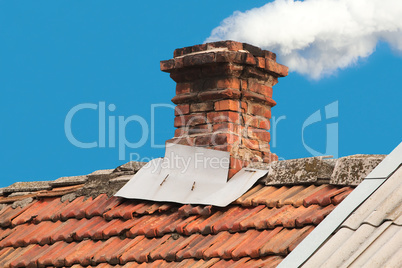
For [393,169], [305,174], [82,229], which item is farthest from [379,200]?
[82,229]

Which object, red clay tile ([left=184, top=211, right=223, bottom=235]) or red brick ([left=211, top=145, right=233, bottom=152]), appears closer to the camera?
red clay tile ([left=184, top=211, right=223, bottom=235])

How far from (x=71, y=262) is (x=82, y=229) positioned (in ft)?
1.51

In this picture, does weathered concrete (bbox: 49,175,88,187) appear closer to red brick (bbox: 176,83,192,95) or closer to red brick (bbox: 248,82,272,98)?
red brick (bbox: 176,83,192,95)

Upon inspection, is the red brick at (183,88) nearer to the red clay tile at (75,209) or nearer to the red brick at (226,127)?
the red brick at (226,127)

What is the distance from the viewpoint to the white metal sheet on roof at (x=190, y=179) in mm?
5451

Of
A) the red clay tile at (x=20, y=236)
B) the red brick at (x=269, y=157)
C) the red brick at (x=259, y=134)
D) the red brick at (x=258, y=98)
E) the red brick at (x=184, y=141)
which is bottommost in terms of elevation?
the red clay tile at (x=20, y=236)

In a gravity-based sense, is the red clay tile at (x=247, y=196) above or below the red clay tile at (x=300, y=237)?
above

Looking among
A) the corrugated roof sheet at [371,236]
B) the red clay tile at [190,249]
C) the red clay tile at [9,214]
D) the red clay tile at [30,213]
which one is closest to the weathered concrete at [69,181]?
the red clay tile at [30,213]

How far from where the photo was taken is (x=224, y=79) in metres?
6.10

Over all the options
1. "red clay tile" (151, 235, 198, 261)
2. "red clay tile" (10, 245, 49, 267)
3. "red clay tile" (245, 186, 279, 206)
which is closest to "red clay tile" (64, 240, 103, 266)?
"red clay tile" (10, 245, 49, 267)

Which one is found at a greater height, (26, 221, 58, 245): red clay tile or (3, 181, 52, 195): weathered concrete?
(3, 181, 52, 195): weathered concrete

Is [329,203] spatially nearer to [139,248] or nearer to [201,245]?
[201,245]

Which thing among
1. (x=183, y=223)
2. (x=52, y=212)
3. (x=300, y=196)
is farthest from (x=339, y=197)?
(x=52, y=212)

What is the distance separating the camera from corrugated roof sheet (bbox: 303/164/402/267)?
2.98 m
